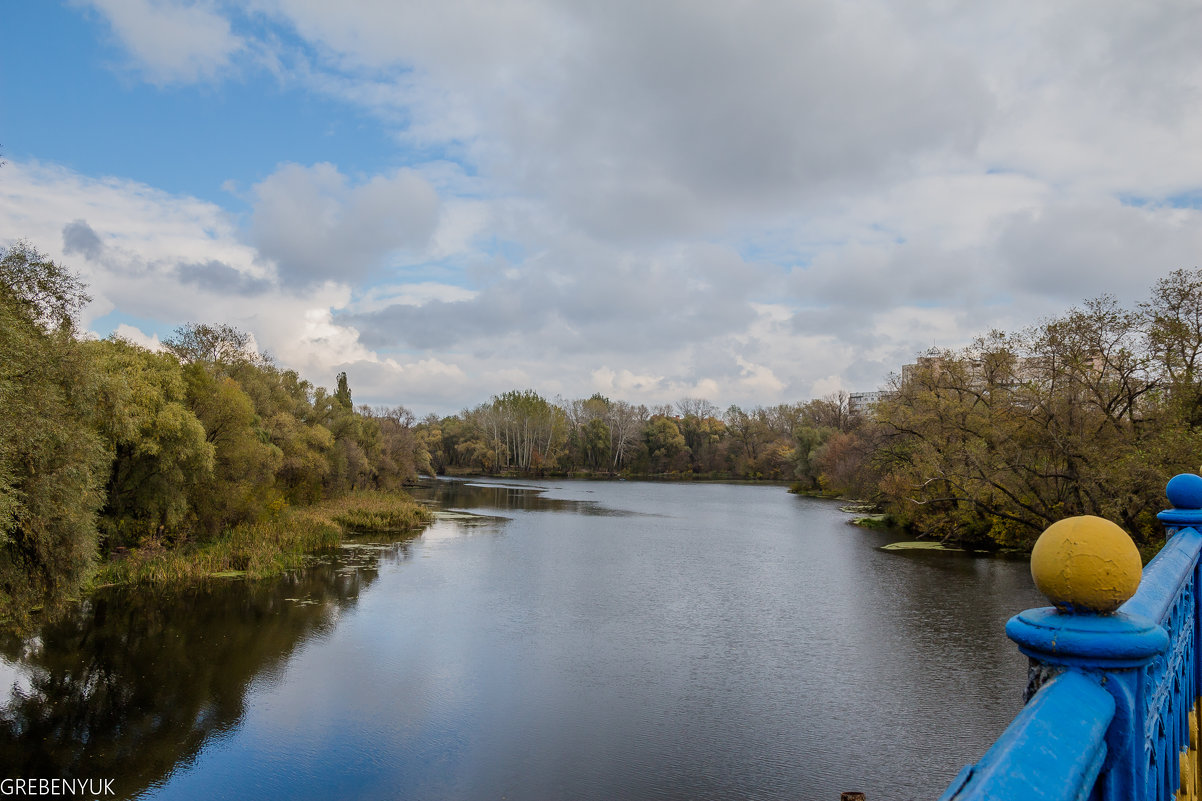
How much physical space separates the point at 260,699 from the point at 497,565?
10850 millimetres

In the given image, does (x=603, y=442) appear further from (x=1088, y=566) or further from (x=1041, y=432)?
(x=1088, y=566)

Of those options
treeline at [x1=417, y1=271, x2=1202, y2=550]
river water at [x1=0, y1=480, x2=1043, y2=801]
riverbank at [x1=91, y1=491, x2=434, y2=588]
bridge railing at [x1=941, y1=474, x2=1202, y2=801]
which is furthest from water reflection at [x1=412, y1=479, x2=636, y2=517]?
bridge railing at [x1=941, y1=474, x2=1202, y2=801]

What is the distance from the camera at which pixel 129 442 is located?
18656mm

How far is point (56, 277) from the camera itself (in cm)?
1233

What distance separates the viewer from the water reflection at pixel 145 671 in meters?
9.08

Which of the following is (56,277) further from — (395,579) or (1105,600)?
(1105,600)

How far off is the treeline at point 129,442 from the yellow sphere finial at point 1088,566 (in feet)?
38.8

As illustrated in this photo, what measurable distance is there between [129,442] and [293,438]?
11915mm

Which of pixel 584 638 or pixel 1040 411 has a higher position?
pixel 1040 411

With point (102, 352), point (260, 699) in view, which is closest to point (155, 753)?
point (260, 699)

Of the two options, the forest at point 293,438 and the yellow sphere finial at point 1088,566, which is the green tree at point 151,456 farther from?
the yellow sphere finial at point 1088,566

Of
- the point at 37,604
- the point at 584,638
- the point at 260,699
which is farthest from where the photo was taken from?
the point at 584,638

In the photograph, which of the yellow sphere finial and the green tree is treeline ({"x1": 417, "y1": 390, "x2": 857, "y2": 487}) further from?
the yellow sphere finial

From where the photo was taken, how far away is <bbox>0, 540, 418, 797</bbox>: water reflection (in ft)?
29.8
